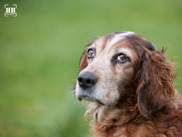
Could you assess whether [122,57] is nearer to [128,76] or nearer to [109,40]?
[128,76]

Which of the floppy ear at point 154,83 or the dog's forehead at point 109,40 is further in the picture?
the dog's forehead at point 109,40

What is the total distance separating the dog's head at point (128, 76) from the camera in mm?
4906

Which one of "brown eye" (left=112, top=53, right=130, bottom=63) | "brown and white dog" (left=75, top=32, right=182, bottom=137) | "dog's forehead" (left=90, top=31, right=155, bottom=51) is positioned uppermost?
"dog's forehead" (left=90, top=31, right=155, bottom=51)

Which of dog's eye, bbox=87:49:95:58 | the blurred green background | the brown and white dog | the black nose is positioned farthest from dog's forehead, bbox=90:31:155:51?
the blurred green background

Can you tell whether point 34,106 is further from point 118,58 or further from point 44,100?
point 118,58

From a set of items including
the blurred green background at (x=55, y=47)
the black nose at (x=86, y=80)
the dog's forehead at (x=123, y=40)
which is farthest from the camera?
the blurred green background at (x=55, y=47)

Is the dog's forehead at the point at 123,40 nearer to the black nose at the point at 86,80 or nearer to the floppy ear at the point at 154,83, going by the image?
the floppy ear at the point at 154,83

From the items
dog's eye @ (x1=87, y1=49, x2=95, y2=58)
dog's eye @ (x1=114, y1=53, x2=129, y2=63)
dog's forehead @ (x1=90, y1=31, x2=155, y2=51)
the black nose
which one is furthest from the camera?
dog's eye @ (x1=87, y1=49, x2=95, y2=58)

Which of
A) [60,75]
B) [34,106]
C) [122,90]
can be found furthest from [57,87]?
[122,90]

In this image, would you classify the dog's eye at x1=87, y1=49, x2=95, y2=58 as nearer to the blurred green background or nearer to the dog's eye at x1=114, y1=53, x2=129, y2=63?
the dog's eye at x1=114, y1=53, x2=129, y2=63

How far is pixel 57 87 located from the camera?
42.0 ft

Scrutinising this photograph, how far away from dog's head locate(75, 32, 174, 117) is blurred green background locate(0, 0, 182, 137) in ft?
6.19

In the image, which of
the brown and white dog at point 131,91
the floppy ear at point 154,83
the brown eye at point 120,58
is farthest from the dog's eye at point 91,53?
the floppy ear at point 154,83

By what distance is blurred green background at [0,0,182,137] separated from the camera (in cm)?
712
